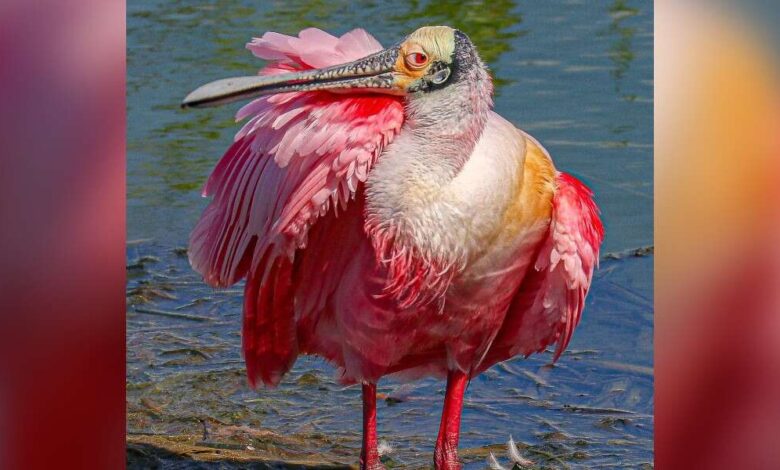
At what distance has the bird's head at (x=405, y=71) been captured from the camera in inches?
125

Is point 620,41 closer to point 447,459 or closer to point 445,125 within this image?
point 445,125

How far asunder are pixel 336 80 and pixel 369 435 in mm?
824

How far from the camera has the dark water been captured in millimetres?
3443

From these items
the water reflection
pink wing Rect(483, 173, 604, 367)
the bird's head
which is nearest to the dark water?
the water reflection

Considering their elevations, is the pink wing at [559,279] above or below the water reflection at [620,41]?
below

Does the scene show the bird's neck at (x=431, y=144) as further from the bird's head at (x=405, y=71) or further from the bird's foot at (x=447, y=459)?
the bird's foot at (x=447, y=459)

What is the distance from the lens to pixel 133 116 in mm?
3543

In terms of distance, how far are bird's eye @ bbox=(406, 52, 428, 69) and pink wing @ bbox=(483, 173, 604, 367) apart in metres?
0.39

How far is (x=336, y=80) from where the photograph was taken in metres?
3.19

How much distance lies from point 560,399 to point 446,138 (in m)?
0.73
